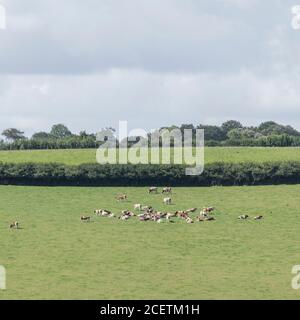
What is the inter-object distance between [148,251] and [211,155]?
47.1m

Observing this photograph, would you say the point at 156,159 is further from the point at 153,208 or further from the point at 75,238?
the point at 75,238

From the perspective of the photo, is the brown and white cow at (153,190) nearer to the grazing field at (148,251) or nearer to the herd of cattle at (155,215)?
the grazing field at (148,251)

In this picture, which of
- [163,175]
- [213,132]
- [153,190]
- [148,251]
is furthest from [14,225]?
[213,132]

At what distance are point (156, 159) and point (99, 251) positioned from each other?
41751mm

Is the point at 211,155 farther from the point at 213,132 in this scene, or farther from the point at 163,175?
the point at 213,132

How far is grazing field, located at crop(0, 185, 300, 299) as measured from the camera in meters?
41.3

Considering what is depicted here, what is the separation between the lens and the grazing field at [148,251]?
4131cm

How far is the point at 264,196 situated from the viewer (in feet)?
265

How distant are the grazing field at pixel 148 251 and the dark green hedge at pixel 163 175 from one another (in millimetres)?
9060

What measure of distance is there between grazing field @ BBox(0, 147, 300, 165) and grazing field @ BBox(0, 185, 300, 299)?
15.7 meters

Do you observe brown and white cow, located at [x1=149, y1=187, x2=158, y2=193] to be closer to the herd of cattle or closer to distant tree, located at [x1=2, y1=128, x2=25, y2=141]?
the herd of cattle

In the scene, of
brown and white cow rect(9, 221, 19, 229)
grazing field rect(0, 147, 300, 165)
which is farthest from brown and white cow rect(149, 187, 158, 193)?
brown and white cow rect(9, 221, 19, 229)
